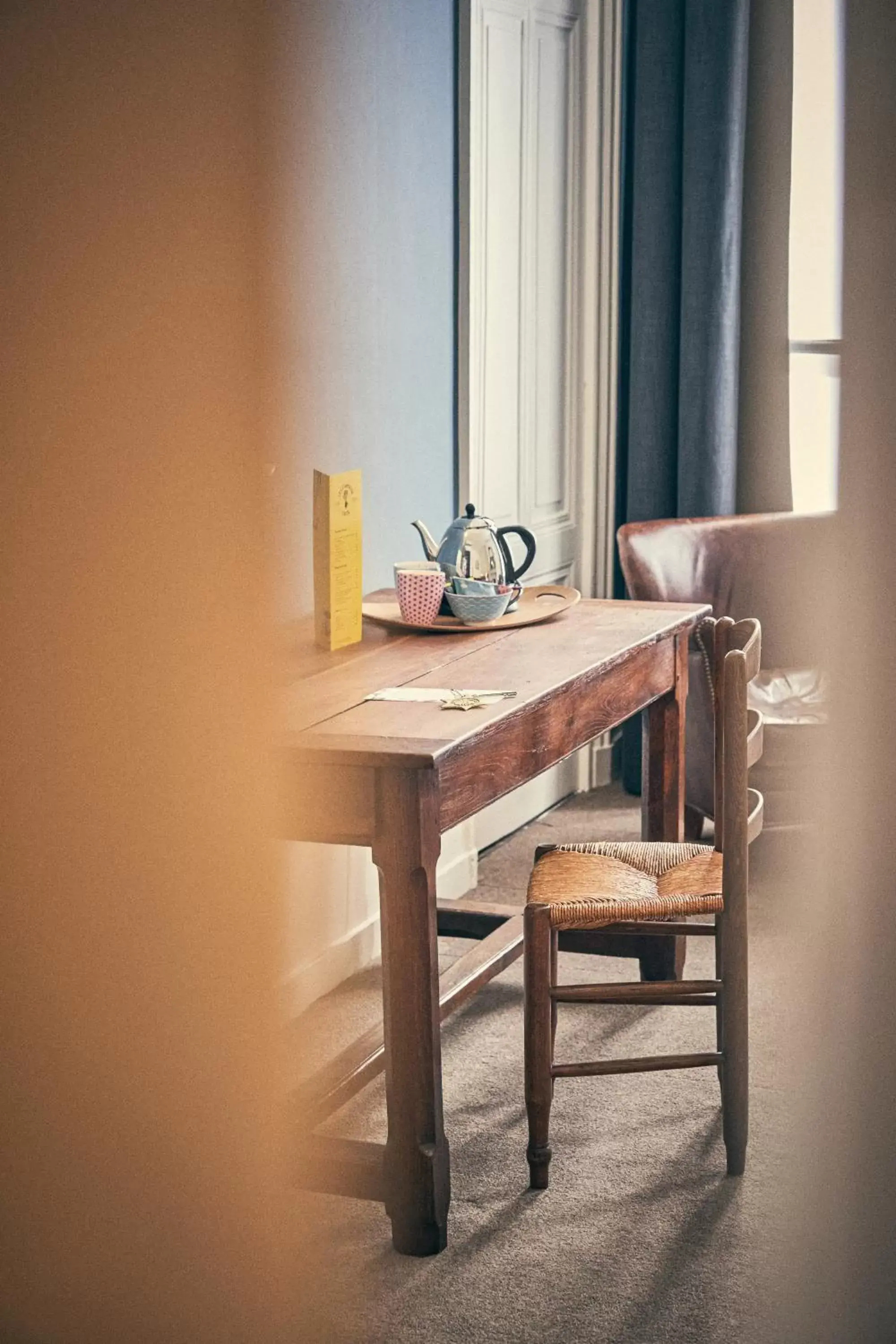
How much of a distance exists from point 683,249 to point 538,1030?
2515 mm

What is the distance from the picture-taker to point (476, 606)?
2512 mm

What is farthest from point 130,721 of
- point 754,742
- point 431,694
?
point 754,742

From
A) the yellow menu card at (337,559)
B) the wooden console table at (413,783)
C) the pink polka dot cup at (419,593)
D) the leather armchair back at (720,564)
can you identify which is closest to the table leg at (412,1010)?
the wooden console table at (413,783)

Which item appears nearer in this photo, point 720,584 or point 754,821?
point 754,821

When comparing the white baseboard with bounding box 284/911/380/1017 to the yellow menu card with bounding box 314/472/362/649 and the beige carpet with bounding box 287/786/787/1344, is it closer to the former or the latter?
the beige carpet with bounding box 287/786/787/1344

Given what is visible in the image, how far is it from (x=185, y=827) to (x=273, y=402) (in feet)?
0.54

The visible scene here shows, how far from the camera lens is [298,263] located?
21.5 inches

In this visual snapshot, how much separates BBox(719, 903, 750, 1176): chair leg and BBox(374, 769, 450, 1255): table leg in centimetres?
41

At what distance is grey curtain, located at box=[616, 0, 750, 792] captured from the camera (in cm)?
379

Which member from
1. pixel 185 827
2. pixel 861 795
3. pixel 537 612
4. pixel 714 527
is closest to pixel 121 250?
pixel 185 827

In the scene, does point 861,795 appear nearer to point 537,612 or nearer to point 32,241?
point 32,241

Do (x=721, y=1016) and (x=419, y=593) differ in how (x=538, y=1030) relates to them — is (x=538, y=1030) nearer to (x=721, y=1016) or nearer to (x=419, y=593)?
(x=721, y=1016)

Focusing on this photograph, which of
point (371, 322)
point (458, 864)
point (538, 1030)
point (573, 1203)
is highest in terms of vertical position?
point (371, 322)

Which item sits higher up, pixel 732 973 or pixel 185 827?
pixel 185 827
